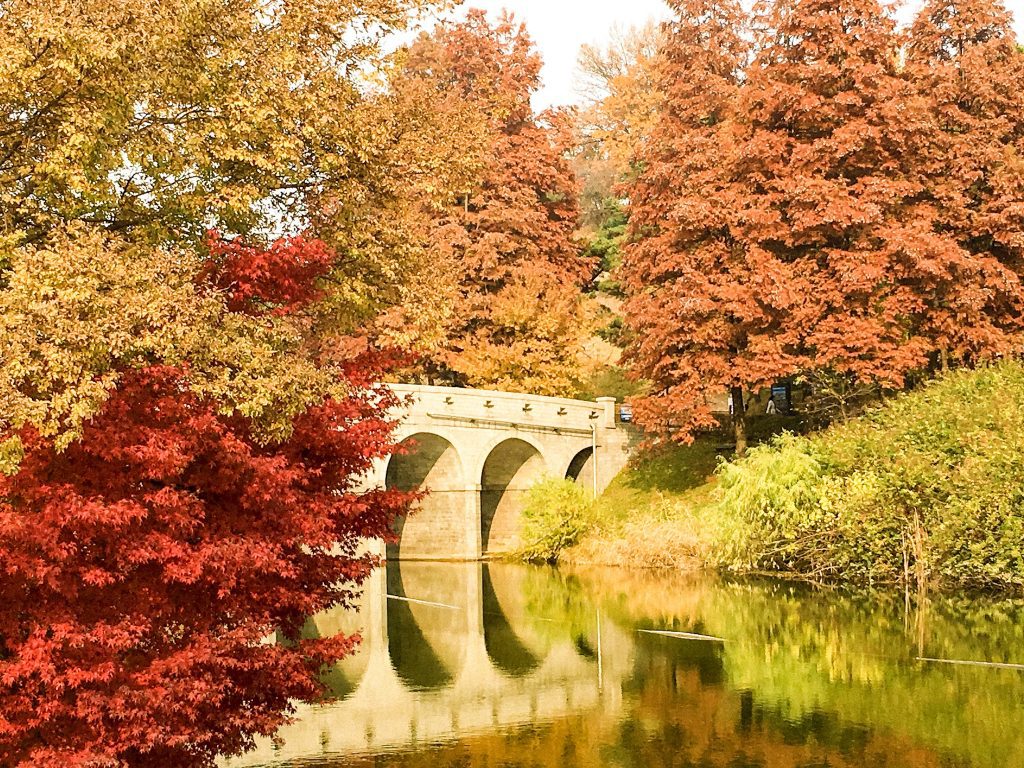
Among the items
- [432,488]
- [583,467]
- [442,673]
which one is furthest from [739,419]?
[442,673]

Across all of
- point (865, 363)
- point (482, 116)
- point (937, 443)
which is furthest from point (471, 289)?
point (482, 116)

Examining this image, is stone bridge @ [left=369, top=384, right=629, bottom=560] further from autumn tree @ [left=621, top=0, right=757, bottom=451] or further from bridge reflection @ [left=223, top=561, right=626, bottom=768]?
bridge reflection @ [left=223, top=561, right=626, bottom=768]

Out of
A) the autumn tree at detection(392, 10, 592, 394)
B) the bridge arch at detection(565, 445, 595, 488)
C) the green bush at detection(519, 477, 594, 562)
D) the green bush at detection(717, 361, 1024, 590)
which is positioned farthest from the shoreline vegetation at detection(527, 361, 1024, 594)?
the autumn tree at detection(392, 10, 592, 394)

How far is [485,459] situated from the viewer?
1503 inches

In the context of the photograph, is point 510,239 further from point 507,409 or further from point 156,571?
point 156,571

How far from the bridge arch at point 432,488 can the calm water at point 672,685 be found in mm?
9257

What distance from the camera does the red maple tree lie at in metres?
8.89

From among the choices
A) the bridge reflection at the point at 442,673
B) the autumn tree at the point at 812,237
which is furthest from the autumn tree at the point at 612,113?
the bridge reflection at the point at 442,673

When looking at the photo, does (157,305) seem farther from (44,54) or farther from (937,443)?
(937,443)

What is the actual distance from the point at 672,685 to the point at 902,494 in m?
11.0

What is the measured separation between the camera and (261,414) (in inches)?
380

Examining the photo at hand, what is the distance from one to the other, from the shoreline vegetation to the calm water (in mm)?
1331

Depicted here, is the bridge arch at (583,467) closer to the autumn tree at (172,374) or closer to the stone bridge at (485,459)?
the stone bridge at (485,459)

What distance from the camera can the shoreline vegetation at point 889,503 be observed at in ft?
82.0
